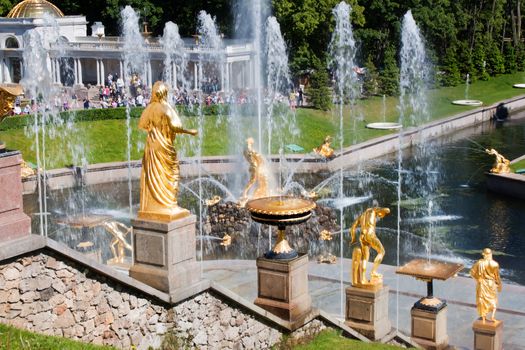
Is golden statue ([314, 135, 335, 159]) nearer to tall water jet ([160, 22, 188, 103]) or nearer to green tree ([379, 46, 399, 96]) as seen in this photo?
green tree ([379, 46, 399, 96])

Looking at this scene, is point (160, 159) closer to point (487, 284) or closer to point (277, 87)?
point (487, 284)

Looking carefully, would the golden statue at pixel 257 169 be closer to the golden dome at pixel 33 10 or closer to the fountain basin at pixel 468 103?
the fountain basin at pixel 468 103

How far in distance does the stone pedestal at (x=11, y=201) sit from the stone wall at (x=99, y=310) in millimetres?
517

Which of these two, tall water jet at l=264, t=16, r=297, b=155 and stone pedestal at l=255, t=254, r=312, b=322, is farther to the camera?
tall water jet at l=264, t=16, r=297, b=155

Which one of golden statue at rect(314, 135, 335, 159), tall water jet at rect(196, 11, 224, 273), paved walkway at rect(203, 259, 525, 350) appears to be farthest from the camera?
tall water jet at rect(196, 11, 224, 273)

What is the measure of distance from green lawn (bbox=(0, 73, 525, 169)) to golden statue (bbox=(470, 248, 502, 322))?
2613cm

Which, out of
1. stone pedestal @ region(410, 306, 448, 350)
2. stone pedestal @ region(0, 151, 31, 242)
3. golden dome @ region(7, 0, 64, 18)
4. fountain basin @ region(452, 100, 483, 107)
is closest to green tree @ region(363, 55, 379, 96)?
fountain basin @ region(452, 100, 483, 107)

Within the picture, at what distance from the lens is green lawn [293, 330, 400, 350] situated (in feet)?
48.1

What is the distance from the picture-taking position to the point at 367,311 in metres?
16.2

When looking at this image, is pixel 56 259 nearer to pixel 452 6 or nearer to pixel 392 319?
pixel 392 319

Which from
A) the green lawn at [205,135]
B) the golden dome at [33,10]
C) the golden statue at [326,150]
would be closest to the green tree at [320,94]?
the green lawn at [205,135]

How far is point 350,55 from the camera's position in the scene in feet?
222

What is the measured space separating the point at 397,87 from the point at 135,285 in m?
48.5

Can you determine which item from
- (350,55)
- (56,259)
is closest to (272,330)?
(56,259)
